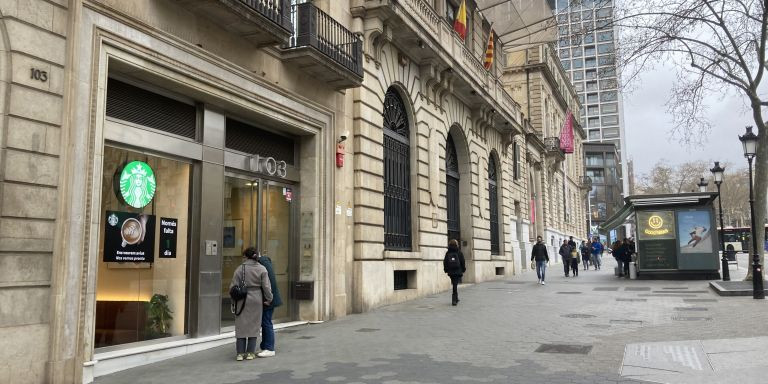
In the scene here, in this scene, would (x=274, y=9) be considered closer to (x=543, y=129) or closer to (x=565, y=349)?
(x=565, y=349)

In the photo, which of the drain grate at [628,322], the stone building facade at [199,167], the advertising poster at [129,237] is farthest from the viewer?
the drain grate at [628,322]

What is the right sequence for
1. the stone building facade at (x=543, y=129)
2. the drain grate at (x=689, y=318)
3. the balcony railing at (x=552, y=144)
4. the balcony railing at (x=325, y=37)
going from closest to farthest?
the drain grate at (x=689, y=318)
the balcony railing at (x=325, y=37)
the stone building facade at (x=543, y=129)
the balcony railing at (x=552, y=144)

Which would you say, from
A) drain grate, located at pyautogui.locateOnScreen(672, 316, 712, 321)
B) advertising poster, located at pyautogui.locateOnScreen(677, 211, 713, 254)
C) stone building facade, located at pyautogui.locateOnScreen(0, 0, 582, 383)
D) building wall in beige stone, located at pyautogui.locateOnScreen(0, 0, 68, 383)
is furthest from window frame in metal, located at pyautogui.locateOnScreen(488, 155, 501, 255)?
building wall in beige stone, located at pyautogui.locateOnScreen(0, 0, 68, 383)

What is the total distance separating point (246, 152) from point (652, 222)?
16277mm

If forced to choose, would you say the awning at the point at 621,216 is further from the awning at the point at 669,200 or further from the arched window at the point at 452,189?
the arched window at the point at 452,189

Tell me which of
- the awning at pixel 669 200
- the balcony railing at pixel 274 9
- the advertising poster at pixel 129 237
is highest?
the balcony railing at pixel 274 9

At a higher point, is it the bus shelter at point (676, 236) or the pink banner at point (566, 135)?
the pink banner at point (566, 135)

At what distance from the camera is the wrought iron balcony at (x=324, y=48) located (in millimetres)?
11594

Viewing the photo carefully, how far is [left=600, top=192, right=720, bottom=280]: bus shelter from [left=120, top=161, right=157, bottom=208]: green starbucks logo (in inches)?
711

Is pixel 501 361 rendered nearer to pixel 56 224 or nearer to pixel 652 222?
pixel 56 224

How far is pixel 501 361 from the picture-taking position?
764cm

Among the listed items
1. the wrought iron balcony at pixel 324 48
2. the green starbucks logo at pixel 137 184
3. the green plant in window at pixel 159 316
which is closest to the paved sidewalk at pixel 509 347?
the green plant in window at pixel 159 316

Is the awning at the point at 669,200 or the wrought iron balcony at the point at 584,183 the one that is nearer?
the awning at the point at 669,200

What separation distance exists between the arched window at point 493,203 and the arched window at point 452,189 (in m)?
3.76
